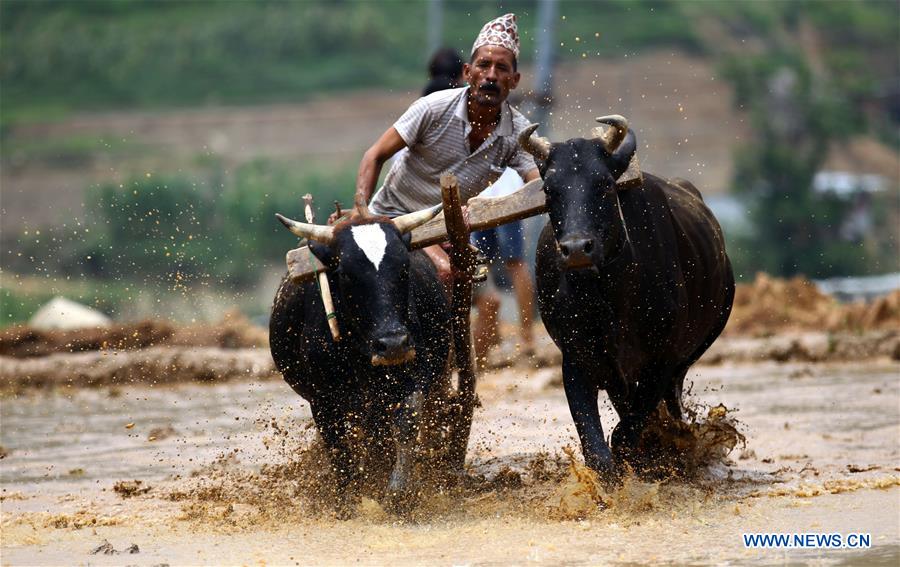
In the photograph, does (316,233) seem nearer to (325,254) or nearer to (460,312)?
(325,254)

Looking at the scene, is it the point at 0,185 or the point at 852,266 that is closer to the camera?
the point at 852,266

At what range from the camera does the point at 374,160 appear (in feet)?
26.1

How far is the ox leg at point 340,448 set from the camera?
752 centimetres

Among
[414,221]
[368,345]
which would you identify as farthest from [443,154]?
[368,345]

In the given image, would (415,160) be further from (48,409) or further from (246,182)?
(246,182)

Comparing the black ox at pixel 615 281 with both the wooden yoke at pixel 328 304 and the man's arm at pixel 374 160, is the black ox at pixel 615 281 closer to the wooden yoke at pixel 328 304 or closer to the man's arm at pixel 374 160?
the man's arm at pixel 374 160

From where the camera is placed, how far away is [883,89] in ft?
174

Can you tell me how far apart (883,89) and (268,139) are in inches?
836

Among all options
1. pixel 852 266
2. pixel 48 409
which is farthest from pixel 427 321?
pixel 852 266

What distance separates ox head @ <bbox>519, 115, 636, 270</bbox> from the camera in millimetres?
6922

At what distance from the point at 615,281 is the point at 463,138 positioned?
1.32 m

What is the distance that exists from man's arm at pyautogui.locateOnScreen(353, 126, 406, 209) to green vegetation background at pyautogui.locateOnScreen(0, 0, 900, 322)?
938 inches

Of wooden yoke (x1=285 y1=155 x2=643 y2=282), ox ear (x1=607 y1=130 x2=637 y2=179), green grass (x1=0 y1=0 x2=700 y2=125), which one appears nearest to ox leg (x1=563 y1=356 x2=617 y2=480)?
wooden yoke (x1=285 y1=155 x2=643 y2=282)

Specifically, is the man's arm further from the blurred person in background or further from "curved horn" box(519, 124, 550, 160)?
the blurred person in background
